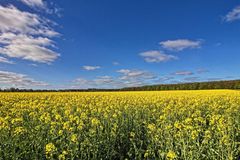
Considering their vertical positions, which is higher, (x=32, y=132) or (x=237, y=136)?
(x=32, y=132)

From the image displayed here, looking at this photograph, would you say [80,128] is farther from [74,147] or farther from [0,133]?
[0,133]

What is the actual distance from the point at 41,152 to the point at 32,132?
1.11 meters

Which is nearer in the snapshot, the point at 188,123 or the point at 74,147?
the point at 74,147

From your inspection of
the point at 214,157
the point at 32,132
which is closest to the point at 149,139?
the point at 214,157

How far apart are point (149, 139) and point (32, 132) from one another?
3180 mm

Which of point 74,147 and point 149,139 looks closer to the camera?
point 74,147

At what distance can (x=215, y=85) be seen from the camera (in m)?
58.1

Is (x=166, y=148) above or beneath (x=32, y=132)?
beneath

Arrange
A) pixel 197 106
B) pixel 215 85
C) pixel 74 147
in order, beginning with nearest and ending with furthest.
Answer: pixel 74 147, pixel 197 106, pixel 215 85

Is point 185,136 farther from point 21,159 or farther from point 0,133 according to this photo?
point 0,133

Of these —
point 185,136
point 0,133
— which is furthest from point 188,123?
point 0,133

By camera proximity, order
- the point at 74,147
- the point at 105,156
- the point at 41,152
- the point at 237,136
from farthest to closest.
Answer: the point at 237,136
the point at 105,156
the point at 41,152
the point at 74,147

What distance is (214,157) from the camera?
5621 mm

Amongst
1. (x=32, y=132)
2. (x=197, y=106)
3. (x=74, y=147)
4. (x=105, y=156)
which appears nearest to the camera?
(x=74, y=147)
